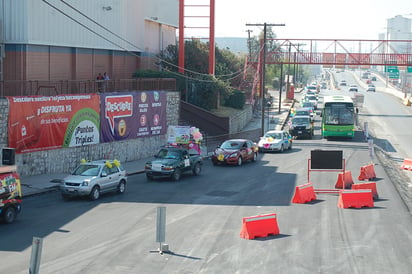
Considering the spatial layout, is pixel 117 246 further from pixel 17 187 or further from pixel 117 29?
pixel 117 29

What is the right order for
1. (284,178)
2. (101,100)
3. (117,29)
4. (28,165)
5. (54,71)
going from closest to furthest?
(28,165) → (284,178) → (101,100) → (54,71) → (117,29)

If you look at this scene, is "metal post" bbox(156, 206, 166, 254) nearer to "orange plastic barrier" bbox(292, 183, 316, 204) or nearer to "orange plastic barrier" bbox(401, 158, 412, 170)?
"orange plastic barrier" bbox(292, 183, 316, 204)

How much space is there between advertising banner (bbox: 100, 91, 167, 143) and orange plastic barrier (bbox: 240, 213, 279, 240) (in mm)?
18777

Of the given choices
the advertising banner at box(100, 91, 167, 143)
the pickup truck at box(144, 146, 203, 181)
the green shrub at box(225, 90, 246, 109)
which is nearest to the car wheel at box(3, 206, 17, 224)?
the pickup truck at box(144, 146, 203, 181)

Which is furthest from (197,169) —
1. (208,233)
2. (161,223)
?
(161,223)

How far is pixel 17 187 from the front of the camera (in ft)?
67.9

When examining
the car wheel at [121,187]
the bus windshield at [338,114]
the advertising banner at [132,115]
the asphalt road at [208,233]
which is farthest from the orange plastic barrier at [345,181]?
the bus windshield at [338,114]

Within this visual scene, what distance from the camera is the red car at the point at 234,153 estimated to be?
37.7m

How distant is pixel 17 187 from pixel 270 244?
27.6ft

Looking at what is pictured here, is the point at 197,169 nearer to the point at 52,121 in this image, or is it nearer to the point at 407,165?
the point at 52,121

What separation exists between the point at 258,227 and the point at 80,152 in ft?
56.7

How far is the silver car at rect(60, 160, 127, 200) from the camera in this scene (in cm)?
2497

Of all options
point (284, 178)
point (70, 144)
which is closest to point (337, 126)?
point (284, 178)

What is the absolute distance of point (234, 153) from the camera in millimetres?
37719
